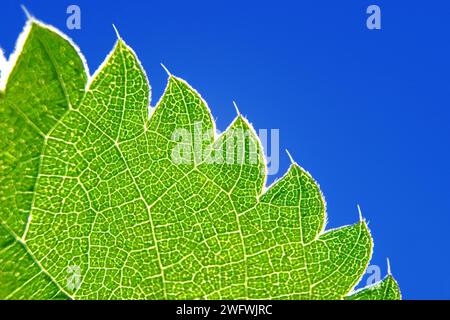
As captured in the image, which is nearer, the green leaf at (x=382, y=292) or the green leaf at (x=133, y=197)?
the green leaf at (x=133, y=197)

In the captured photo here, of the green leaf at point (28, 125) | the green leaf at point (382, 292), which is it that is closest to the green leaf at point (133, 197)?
the green leaf at point (28, 125)

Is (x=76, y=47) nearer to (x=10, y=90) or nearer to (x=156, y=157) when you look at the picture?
(x=10, y=90)

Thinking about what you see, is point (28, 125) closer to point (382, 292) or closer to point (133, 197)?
point (133, 197)

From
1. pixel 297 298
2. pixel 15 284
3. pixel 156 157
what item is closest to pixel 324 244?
pixel 297 298

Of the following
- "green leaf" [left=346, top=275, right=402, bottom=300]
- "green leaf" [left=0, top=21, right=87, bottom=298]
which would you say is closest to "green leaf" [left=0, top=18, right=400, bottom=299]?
"green leaf" [left=0, top=21, right=87, bottom=298]

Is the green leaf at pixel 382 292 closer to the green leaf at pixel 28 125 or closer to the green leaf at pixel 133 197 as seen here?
the green leaf at pixel 133 197

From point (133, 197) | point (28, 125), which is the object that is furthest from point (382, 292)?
point (28, 125)
